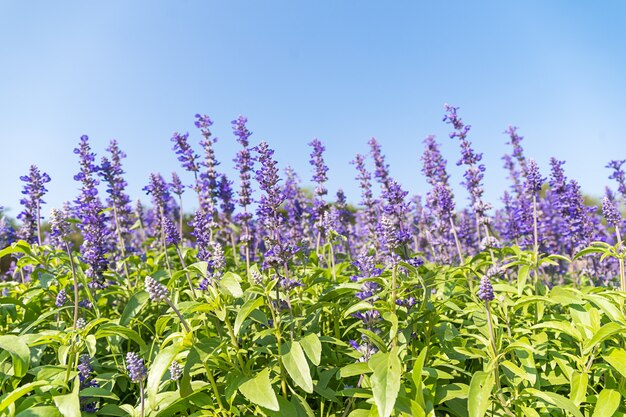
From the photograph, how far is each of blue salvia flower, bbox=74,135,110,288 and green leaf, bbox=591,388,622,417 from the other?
14.4 ft

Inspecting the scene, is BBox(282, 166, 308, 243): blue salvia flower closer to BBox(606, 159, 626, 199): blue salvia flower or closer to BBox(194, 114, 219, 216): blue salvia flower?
BBox(194, 114, 219, 216): blue salvia flower

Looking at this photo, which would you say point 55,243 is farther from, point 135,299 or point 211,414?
point 211,414

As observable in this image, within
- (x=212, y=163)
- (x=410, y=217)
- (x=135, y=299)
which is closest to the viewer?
(x=135, y=299)

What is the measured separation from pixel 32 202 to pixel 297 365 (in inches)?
190

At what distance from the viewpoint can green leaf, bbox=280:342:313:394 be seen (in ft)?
9.12

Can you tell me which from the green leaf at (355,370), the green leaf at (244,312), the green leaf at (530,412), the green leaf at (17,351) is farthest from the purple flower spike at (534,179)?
the green leaf at (17,351)

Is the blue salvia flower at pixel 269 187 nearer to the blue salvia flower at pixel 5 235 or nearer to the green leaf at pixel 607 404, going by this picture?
the green leaf at pixel 607 404

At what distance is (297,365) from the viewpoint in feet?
9.44

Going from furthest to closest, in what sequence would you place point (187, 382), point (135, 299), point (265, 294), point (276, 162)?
point (276, 162) < point (135, 299) < point (265, 294) < point (187, 382)

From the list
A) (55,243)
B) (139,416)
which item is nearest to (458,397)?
(139,416)

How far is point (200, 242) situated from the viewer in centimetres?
416

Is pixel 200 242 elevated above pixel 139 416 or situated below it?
above

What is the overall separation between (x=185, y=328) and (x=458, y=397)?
1804 millimetres

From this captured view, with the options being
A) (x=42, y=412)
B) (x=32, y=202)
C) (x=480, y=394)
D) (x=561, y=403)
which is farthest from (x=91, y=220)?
(x=561, y=403)
